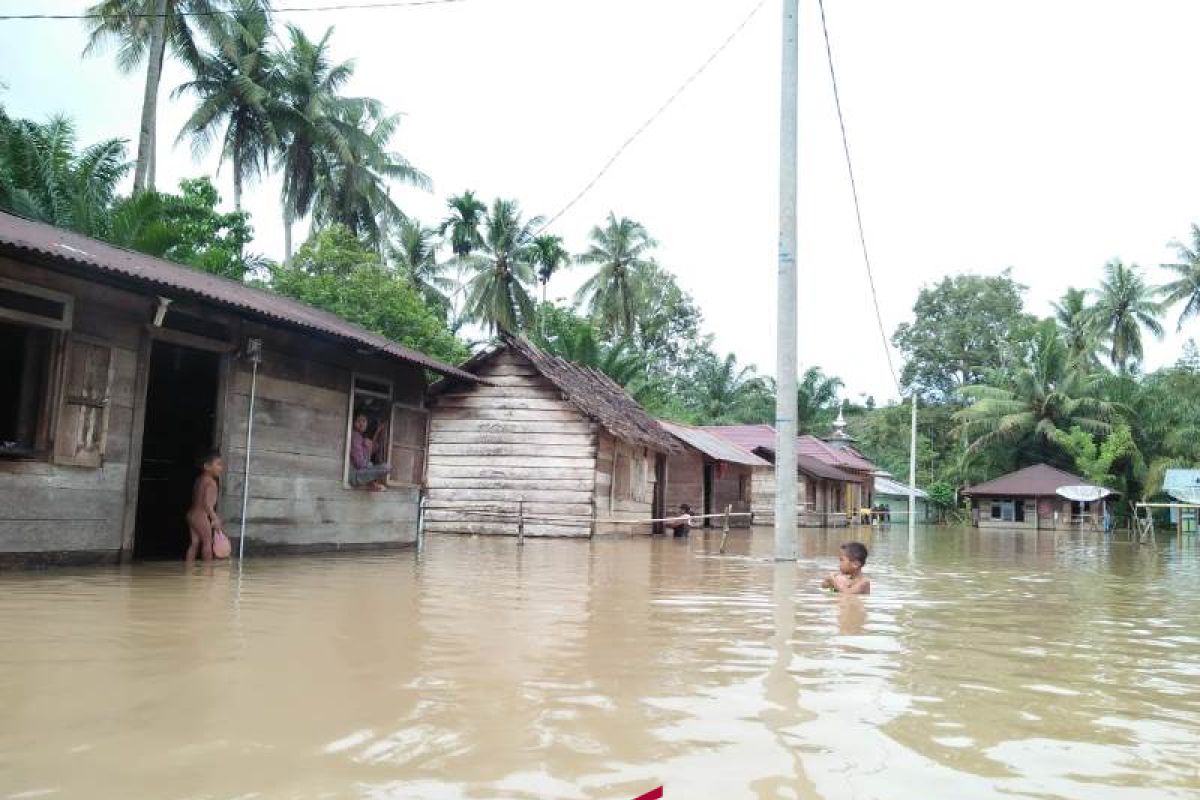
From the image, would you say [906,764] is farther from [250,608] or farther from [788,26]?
[788,26]

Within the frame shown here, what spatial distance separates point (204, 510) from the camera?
10578 millimetres

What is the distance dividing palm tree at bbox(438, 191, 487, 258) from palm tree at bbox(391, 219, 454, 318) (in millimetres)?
2047

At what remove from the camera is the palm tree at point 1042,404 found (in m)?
46.7

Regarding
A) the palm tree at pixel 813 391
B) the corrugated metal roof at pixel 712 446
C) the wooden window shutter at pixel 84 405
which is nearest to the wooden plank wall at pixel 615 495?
the corrugated metal roof at pixel 712 446

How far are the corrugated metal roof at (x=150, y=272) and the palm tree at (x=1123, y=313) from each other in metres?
48.5

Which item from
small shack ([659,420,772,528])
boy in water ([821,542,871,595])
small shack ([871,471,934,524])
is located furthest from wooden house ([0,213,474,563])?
small shack ([871,471,934,524])

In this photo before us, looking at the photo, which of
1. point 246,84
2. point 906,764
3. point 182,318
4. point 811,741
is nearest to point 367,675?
point 811,741

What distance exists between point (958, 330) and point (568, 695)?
58486mm

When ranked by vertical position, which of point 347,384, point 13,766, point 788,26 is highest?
point 788,26

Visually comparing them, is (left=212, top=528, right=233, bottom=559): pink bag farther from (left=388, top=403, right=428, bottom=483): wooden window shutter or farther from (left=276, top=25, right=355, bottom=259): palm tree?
(left=276, top=25, right=355, bottom=259): palm tree

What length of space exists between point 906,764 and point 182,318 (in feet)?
31.0

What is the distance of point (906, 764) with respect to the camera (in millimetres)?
3379

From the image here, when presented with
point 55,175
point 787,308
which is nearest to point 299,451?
point 787,308

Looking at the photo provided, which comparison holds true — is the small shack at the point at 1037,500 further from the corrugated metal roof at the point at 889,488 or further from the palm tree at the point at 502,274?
the palm tree at the point at 502,274
